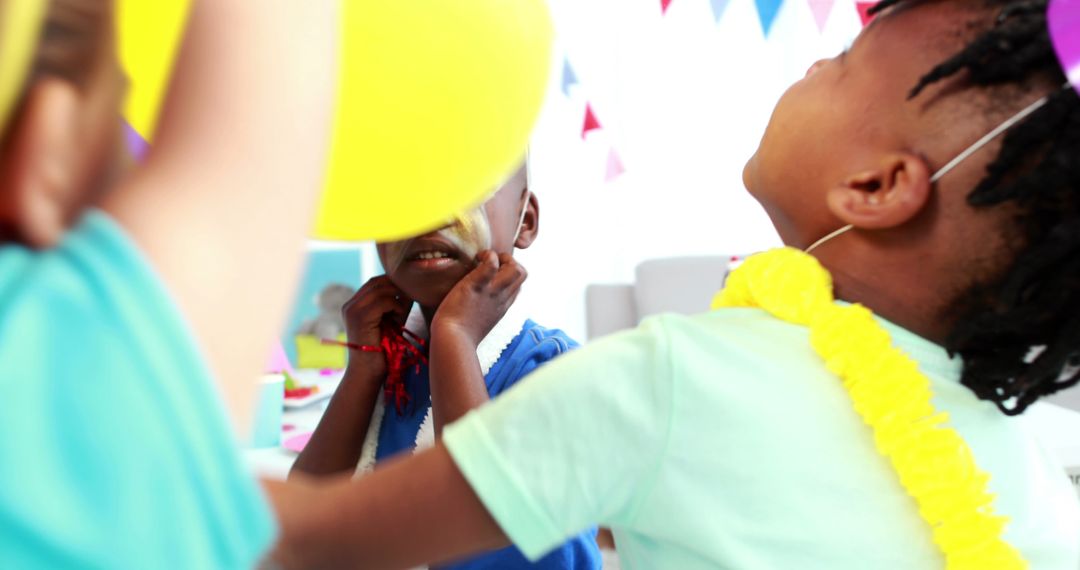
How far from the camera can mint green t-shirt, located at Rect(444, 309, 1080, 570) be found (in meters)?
0.40

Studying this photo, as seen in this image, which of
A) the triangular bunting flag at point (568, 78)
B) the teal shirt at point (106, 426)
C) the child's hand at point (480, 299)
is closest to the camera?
the teal shirt at point (106, 426)

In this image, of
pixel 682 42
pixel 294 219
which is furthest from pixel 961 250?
pixel 682 42

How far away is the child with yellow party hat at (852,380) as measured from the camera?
0.40m

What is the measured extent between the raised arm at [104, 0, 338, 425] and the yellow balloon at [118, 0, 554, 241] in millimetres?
71

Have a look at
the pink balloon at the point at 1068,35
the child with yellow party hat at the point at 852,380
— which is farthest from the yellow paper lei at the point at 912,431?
the pink balloon at the point at 1068,35

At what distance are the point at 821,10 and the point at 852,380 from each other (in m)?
2.01

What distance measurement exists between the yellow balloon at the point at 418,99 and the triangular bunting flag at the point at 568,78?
1886 mm

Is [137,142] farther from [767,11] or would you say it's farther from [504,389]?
[767,11]

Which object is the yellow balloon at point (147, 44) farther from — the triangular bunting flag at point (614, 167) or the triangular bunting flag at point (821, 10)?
the triangular bunting flag at point (821, 10)

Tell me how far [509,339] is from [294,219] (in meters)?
0.57

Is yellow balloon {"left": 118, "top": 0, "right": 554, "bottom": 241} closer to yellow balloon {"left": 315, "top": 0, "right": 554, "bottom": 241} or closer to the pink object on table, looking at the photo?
yellow balloon {"left": 315, "top": 0, "right": 554, "bottom": 241}

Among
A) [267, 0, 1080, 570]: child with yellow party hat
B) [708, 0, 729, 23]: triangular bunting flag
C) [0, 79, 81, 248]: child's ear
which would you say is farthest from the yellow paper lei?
[708, 0, 729, 23]: triangular bunting flag

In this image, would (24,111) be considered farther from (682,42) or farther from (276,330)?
(682,42)

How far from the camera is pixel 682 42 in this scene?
2180 mm
